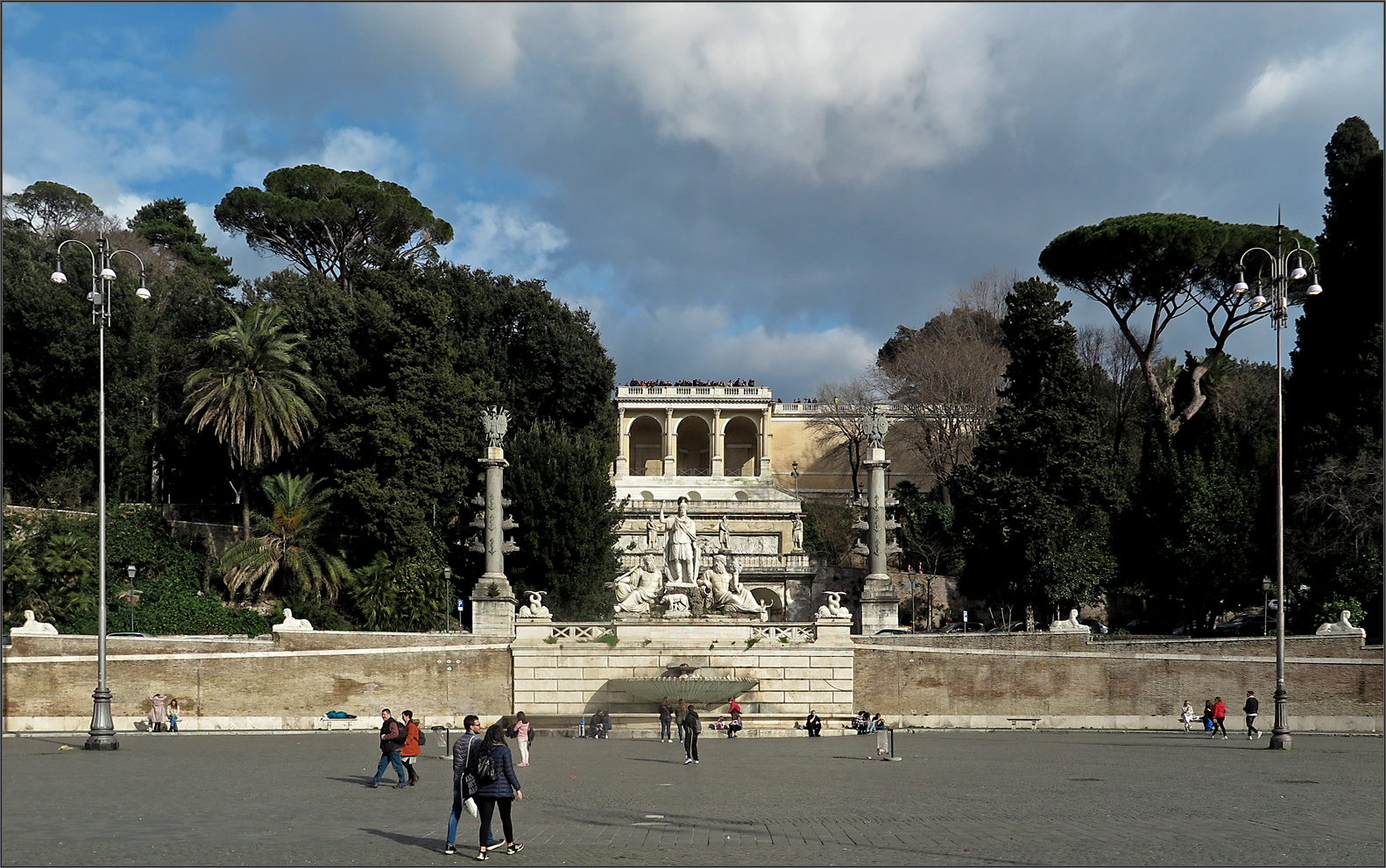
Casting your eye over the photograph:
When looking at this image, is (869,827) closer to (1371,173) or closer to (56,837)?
(56,837)

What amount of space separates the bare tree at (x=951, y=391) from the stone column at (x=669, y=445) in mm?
13107

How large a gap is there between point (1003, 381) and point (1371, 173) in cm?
1738

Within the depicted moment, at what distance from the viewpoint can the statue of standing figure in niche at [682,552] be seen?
28844 millimetres

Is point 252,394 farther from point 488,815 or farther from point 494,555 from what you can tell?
point 488,815

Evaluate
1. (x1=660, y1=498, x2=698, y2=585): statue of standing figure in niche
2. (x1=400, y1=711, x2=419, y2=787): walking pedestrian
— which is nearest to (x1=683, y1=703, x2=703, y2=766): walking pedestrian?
(x1=400, y1=711, x2=419, y2=787): walking pedestrian

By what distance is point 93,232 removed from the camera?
45531 millimetres

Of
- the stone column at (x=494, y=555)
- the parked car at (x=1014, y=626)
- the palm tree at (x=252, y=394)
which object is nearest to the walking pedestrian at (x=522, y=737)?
the stone column at (x=494, y=555)

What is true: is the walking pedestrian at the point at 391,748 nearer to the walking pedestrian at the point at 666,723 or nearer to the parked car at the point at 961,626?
the walking pedestrian at the point at 666,723

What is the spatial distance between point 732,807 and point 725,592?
1548 cm

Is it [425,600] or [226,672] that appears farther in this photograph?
[425,600]

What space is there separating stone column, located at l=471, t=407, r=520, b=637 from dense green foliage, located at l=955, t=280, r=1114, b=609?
1334cm

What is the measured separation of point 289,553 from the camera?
32.2 m

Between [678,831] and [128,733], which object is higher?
[678,831]

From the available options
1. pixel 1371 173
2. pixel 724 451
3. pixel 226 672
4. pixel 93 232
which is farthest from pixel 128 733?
pixel 724 451
